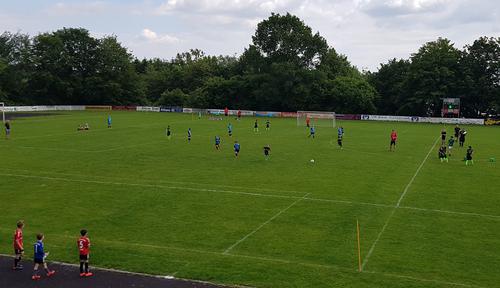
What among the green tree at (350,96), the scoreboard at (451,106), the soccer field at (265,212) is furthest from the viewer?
the green tree at (350,96)

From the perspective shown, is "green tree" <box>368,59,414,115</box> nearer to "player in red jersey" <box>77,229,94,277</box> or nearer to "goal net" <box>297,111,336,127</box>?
"goal net" <box>297,111,336,127</box>

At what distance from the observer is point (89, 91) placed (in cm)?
11800

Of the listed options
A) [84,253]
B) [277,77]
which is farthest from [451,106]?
[84,253]

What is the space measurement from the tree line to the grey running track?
298ft

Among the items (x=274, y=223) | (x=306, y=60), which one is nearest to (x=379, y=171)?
(x=274, y=223)

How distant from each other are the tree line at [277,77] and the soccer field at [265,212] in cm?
5939

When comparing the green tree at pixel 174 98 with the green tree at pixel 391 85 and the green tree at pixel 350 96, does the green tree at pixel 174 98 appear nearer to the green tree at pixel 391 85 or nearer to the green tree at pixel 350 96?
the green tree at pixel 350 96

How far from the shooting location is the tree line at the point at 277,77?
9775cm

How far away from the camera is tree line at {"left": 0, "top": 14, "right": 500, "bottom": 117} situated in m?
97.8

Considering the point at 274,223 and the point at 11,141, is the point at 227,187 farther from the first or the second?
the point at 11,141

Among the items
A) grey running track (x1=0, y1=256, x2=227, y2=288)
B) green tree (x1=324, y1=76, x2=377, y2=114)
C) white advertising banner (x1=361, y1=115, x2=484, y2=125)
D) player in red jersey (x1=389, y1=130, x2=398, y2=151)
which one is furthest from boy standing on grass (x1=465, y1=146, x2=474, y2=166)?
green tree (x1=324, y1=76, x2=377, y2=114)

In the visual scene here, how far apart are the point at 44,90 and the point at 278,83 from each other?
2208 inches

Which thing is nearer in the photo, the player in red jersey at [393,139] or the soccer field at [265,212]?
the soccer field at [265,212]

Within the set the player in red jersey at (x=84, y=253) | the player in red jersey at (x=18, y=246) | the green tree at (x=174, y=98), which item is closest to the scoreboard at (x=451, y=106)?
the green tree at (x=174, y=98)
